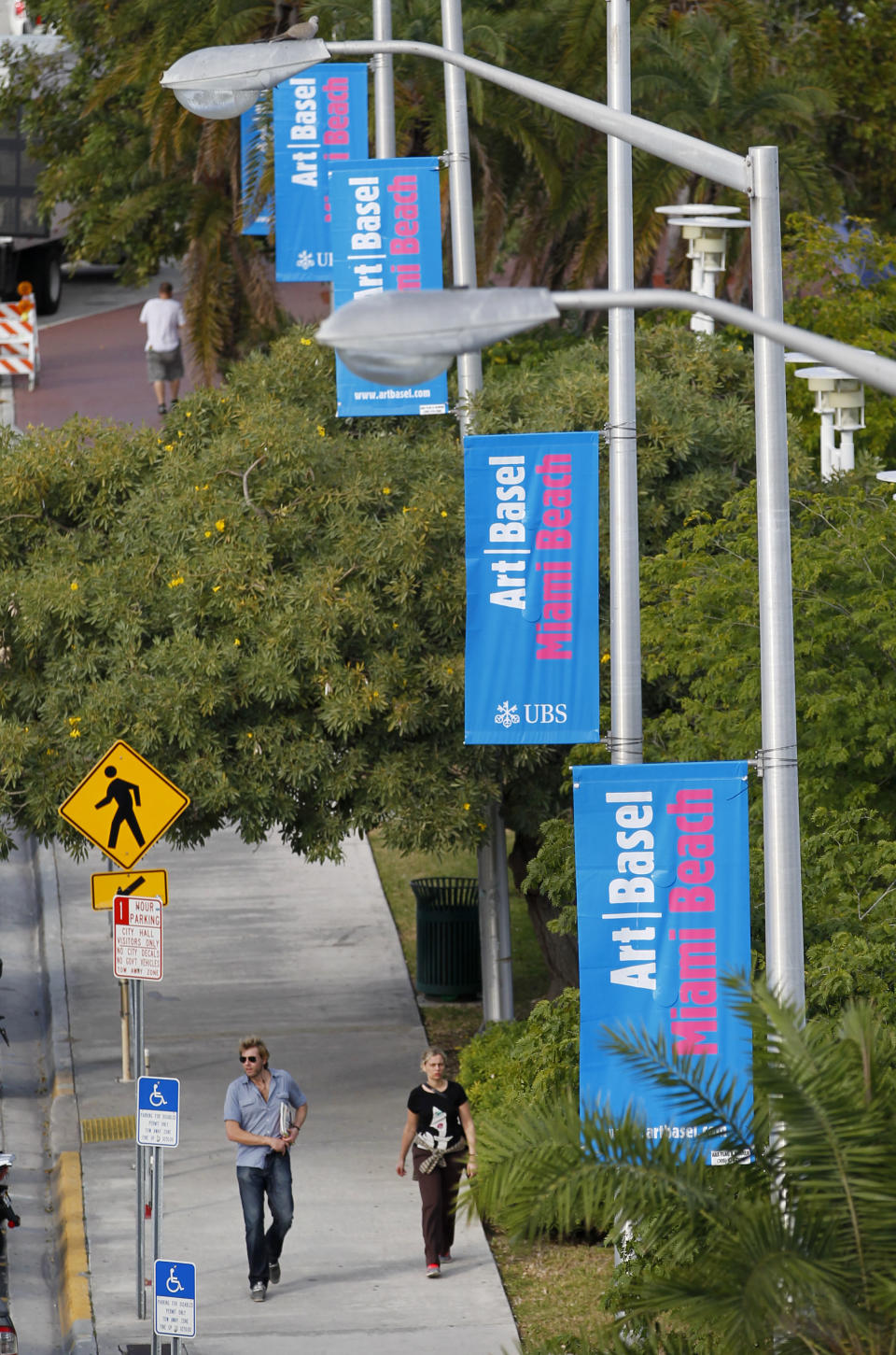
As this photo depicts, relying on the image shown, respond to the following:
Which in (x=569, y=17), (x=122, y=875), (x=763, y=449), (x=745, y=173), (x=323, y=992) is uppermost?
(x=569, y=17)

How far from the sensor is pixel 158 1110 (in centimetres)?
1270

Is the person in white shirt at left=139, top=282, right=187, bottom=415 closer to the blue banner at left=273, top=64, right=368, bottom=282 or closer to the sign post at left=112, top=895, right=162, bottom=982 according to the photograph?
the blue banner at left=273, top=64, right=368, bottom=282

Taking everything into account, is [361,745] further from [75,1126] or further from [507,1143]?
[507,1143]

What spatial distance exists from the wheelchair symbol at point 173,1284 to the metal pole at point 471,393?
20.2ft

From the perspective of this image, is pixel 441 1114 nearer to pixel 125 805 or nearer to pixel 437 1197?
pixel 437 1197

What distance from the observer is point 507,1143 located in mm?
7977

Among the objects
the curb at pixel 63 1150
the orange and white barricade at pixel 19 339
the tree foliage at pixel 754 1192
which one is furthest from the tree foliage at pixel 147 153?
the tree foliage at pixel 754 1192

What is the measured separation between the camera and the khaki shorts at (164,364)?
107 ft

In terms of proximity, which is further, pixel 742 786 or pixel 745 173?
pixel 742 786

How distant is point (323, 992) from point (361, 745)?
17.0 feet

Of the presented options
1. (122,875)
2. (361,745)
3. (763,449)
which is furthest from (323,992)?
(763,449)

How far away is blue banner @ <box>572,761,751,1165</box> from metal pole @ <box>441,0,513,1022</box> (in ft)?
21.6

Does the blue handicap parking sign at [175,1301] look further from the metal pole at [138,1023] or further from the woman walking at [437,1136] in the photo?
the woman walking at [437,1136]

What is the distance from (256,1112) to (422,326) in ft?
26.1
